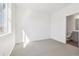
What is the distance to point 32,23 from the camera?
21.4 feet

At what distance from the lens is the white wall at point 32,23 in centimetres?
574

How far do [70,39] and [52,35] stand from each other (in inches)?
62.4

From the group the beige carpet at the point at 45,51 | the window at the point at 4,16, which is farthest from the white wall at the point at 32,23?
the window at the point at 4,16

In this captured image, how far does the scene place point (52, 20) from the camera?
7.32 metres

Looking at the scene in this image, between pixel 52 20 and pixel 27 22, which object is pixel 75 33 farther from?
pixel 27 22

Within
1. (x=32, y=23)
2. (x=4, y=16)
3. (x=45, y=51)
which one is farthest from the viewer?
(x=32, y=23)

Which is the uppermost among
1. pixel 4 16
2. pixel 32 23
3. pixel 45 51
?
pixel 4 16

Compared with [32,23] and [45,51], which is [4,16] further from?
[32,23]

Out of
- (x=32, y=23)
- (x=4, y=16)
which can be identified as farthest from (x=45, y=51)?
(x=32, y=23)

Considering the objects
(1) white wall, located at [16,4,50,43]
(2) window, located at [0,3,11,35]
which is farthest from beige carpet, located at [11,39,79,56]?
(1) white wall, located at [16,4,50,43]

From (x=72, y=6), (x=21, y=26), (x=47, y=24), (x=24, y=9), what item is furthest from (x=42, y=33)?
(x=72, y=6)

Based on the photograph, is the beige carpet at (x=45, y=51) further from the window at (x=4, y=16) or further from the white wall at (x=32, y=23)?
the white wall at (x=32, y=23)

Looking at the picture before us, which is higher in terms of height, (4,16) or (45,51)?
(4,16)

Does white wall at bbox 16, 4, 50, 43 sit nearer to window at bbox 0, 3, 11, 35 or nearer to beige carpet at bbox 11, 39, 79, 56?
beige carpet at bbox 11, 39, 79, 56
